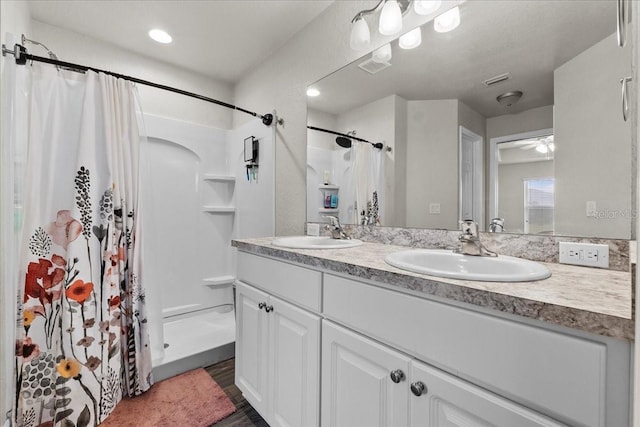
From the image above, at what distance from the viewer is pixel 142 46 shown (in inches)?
83.8

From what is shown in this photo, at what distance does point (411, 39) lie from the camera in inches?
52.4

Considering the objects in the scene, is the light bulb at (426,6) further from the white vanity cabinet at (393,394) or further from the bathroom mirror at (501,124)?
the white vanity cabinet at (393,394)

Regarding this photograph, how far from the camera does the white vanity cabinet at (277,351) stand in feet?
3.44

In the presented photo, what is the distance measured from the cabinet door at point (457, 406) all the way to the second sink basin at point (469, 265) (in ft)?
0.81

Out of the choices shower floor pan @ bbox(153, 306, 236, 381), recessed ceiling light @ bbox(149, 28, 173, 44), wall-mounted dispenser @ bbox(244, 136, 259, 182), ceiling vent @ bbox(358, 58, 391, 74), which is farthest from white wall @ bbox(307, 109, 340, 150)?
shower floor pan @ bbox(153, 306, 236, 381)

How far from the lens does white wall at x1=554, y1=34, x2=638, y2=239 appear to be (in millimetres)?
841

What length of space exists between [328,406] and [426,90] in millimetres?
1402

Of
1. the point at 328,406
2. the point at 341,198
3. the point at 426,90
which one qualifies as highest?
the point at 426,90

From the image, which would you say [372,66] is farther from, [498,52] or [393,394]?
[393,394]

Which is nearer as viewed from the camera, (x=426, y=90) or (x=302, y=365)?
(x=302, y=365)

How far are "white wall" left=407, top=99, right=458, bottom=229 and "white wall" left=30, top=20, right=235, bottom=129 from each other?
6.58ft

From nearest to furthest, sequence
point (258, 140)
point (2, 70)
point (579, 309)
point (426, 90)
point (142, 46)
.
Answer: point (579, 309)
point (2, 70)
point (426, 90)
point (142, 46)
point (258, 140)

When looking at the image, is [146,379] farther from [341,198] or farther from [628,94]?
[628,94]

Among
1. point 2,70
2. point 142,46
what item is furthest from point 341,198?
point 142,46
